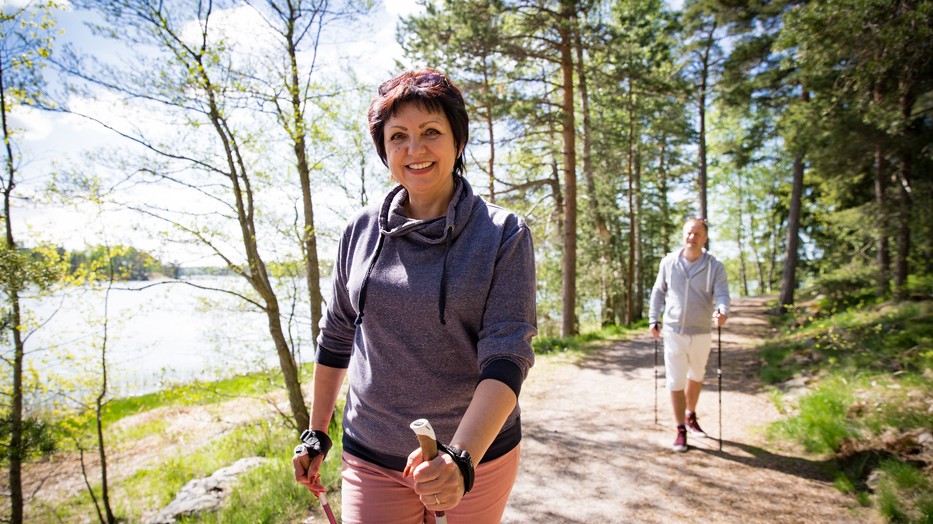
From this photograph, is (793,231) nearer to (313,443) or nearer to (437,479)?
(313,443)

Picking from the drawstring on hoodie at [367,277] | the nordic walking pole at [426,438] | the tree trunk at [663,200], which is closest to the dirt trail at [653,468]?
the drawstring on hoodie at [367,277]

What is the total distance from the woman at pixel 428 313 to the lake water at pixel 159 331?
215 inches

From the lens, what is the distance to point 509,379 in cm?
129

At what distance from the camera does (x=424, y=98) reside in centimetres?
150

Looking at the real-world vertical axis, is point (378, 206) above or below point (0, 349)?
above

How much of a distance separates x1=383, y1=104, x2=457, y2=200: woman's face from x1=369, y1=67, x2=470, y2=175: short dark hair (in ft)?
0.07

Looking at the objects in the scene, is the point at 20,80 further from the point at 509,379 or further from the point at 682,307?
the point at 682,307

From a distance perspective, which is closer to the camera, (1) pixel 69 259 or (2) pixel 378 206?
(2) pixel 378 206

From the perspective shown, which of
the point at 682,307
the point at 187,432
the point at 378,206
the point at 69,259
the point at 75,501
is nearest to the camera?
the point at 378,206

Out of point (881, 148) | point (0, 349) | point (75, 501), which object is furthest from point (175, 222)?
point (881, 148)

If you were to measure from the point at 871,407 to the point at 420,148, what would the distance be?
5.30 metres

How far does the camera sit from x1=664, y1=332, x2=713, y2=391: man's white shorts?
186 inches

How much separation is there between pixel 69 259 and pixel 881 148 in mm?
13086

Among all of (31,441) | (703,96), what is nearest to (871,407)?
(31,441)
